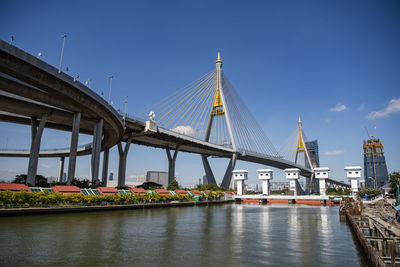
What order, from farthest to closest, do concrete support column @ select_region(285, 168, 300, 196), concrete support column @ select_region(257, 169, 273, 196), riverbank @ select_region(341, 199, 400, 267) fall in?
concrete support column @ select_region(257, 169, 273, 196) < concrete support column @ select_region(285, 168, 300, 196) < riverbank @ select_region(341, 199, 400, 267)

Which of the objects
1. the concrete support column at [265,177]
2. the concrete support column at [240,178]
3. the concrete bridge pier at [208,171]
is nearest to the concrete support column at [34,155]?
the concrete bridge pier at [208,171]

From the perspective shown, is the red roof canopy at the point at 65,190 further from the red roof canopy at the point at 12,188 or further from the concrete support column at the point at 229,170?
the concrete support column at the point at 229,170

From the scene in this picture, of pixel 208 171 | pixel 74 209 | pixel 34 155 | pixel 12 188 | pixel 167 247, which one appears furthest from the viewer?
pixel 208 171

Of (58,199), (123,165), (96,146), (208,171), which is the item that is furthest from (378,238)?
(208,171)

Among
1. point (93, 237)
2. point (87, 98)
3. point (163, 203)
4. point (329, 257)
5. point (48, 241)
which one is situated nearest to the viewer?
point (329, 257)

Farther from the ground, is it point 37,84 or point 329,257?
point 37,84

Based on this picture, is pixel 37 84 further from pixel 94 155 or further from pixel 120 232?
pixel 120 232

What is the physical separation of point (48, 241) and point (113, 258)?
4956 mm

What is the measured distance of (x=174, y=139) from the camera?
2434 inches

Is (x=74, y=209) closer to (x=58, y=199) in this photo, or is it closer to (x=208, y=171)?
(x=58, y=199)

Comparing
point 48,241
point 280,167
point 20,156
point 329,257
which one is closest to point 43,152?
point 20,156

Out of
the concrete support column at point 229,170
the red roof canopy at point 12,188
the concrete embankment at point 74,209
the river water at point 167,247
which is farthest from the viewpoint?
the concrete support column at point 229,170

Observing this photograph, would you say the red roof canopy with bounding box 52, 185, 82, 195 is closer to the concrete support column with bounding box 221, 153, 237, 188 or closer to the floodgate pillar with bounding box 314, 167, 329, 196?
the concrete support column with bounding box 221, 153, 237, 188

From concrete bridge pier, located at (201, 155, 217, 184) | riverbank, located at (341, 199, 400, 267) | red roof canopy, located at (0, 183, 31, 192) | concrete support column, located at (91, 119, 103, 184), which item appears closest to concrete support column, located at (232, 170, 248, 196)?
concrete bridge pier, located at (201, 155, 217, 184)
